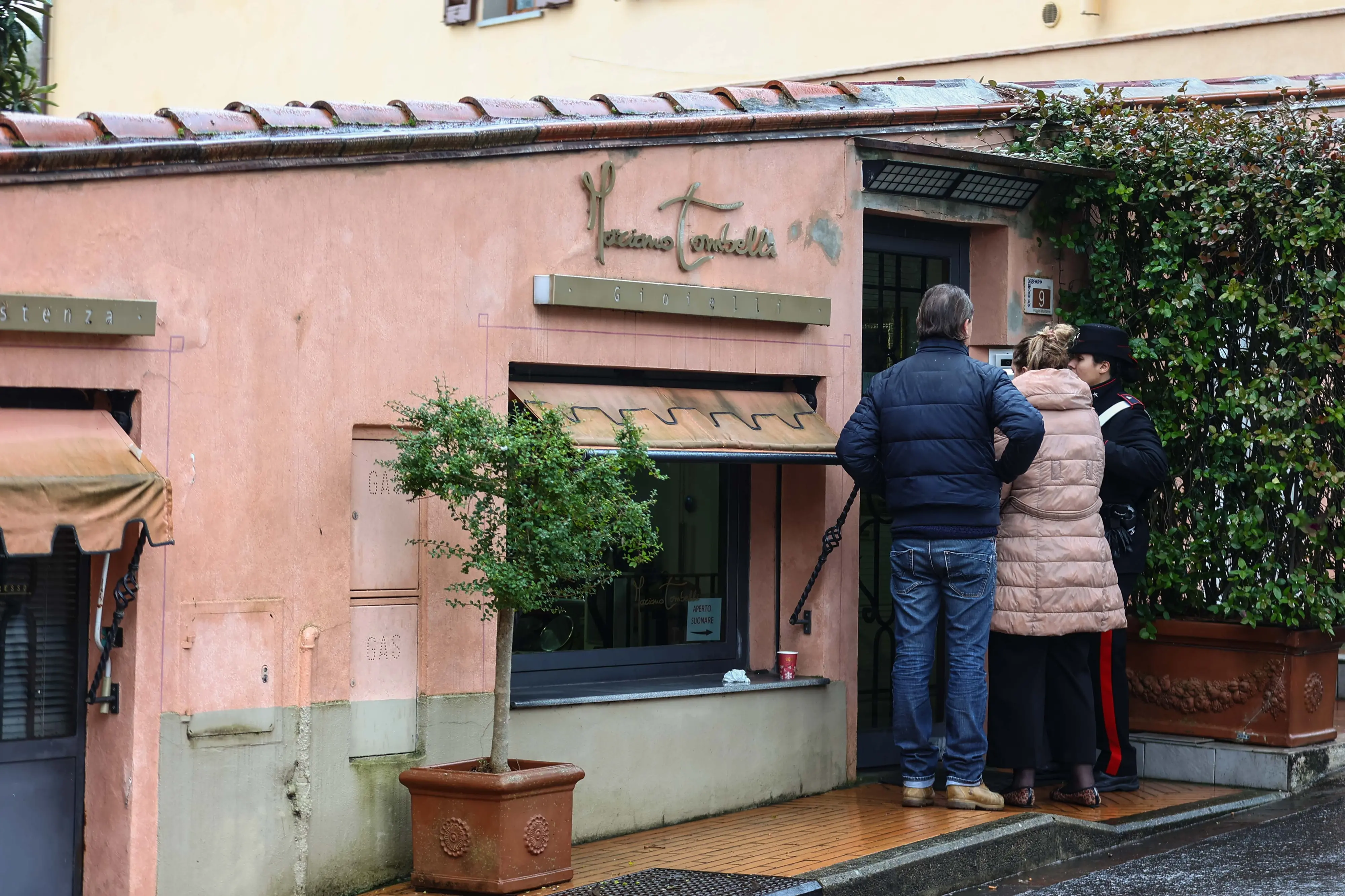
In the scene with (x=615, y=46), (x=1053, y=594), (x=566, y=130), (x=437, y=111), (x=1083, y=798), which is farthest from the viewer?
(x=615, y=46)

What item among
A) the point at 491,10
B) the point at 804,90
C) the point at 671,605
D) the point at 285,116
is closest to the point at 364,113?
the point at 285,116

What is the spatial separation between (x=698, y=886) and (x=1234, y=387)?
393 cm

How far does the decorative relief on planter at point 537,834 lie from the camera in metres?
6.10

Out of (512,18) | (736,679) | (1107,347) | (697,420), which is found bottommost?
(736,679)

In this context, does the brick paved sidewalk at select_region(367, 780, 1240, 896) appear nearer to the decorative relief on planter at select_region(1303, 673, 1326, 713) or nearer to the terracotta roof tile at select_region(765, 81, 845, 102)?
the decorative relief on planter at select_region(1303, 673, 1326, 713)

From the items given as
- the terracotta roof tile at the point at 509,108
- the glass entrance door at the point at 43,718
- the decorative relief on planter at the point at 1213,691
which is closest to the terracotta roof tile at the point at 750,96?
the terracotta roof tile at the point at 509,108

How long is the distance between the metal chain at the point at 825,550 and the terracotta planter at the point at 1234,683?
1657 mm

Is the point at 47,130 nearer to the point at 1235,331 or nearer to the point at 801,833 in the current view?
the point at 801,833

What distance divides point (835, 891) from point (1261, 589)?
10.6ft

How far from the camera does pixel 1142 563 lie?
818 centimetres

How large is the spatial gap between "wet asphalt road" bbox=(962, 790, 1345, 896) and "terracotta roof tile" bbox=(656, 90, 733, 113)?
357 centimetres

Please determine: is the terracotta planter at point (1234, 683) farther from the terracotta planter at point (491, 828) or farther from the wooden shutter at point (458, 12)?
the wooden shutter at point (458, 12)

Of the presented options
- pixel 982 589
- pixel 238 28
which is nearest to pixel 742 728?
pixel 982 589

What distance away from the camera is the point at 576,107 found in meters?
7.33
